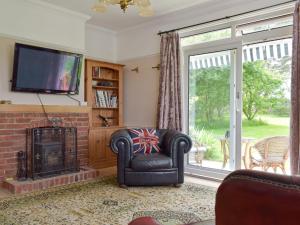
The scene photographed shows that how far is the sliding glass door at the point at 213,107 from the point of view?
13.8ft

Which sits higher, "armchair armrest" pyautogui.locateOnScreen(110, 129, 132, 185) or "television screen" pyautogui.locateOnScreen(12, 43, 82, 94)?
"television screen" pyautogui.locateOnScreen(12, 43, 82, 94)

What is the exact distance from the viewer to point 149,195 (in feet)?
11.3

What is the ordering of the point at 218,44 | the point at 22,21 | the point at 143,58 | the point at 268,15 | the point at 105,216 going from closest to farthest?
the point at 105,216 < the point at 268,15 < the point at 22,21 < the point at 218,44 < the point at 143,58

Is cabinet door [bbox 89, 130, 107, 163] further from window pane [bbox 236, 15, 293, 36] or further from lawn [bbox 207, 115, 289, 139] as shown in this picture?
window pane [bbox 236, 15, 293, 36]

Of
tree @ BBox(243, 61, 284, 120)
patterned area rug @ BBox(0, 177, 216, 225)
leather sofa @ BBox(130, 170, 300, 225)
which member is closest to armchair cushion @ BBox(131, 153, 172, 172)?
patterned area rug @ BBox(0, 177, 216, 225)

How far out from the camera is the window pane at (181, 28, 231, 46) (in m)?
4.32

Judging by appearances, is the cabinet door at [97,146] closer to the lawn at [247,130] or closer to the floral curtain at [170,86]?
the floral curtain at [170,86]

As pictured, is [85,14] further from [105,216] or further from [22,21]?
[105,216]

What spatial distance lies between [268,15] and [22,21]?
3.56 meters

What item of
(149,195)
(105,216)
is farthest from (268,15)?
(105,216)

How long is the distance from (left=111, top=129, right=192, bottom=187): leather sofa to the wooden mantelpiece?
115 centimetres

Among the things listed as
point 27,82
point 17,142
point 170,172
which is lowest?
point 170,172

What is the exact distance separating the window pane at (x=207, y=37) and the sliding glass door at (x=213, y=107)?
13cm

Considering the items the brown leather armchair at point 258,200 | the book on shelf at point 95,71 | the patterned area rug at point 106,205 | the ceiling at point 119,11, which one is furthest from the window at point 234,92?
the brown leather armchair at point 258,200
